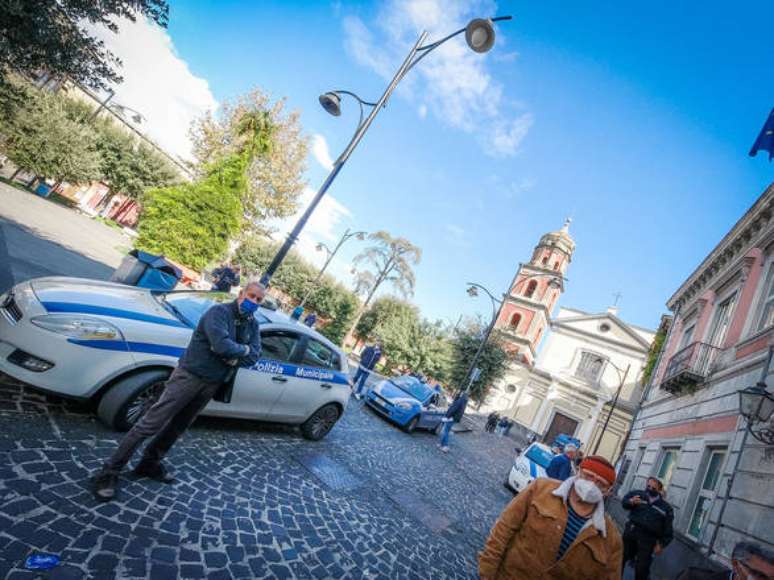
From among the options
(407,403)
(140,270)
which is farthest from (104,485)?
(407,403)

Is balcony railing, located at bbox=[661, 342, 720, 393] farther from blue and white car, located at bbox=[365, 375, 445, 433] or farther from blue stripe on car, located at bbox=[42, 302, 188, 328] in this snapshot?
blue stripe on car, located at bbox=[42, 302, 188, 328]

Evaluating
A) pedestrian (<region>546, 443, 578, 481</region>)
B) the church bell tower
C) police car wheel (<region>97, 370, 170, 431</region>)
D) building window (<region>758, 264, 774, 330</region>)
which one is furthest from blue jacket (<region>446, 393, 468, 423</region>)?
the church bell tower

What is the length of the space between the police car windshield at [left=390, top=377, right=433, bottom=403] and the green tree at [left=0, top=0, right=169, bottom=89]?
34.2ft

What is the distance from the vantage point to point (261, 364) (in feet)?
16.5

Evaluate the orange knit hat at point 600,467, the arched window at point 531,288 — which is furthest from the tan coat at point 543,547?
the arched window at point 531,288

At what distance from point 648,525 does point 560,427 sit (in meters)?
29.1

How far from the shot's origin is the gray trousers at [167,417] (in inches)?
122

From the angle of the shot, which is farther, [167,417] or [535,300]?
[535,300]

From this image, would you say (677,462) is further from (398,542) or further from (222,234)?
(222,234)

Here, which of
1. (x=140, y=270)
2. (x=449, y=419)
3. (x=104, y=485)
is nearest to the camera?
(x=104, y=485)

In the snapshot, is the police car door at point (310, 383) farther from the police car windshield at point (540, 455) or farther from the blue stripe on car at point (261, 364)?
the police car windshield at point (540, 455)

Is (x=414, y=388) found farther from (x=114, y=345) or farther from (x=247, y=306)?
(x=114, y=345)

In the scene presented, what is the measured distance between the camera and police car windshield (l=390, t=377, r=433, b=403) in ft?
38.9

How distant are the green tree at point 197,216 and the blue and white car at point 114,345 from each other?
11822 millimetres
